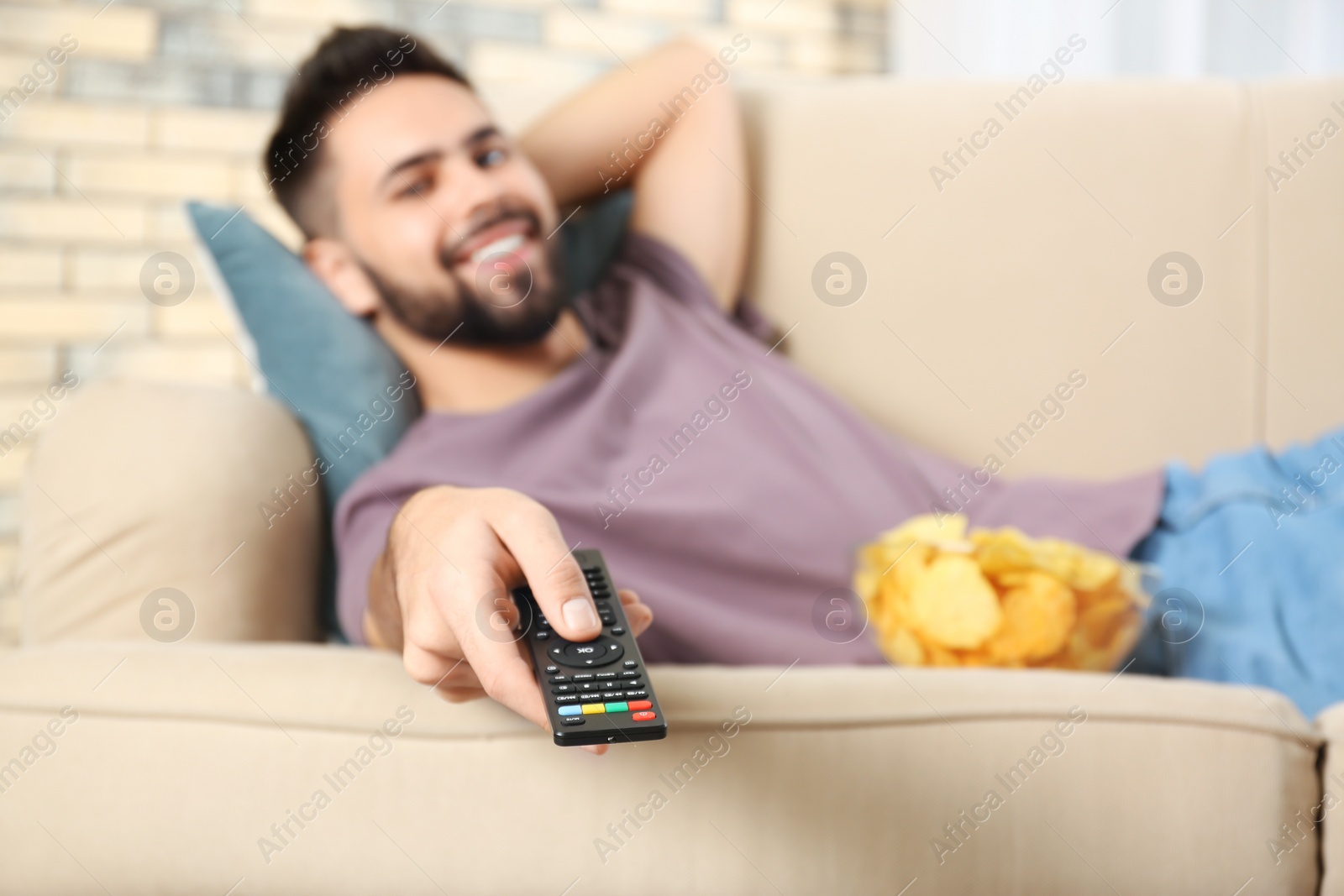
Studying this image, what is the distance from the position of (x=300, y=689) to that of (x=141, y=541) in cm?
28

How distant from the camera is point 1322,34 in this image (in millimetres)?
1746

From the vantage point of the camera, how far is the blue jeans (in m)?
0.74

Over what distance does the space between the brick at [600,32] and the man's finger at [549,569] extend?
1409mm

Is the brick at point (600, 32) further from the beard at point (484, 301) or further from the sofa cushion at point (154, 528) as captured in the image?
the sofa cushion at point (154, 528)

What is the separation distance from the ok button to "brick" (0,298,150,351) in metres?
1.38

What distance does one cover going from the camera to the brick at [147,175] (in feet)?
4.99

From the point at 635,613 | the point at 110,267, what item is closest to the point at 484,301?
the point at 635,613

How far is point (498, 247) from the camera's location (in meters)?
1.02
